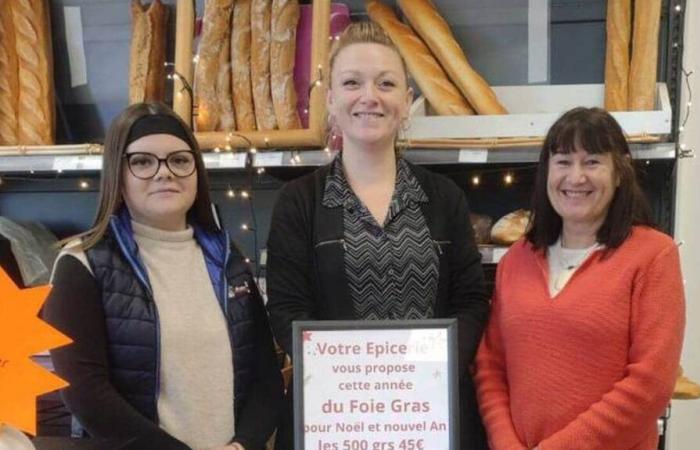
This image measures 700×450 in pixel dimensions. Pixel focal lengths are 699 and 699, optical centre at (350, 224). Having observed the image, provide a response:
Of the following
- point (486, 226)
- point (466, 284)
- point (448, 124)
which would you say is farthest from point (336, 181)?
point (486, 226)

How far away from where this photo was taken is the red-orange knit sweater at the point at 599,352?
4.21 ft

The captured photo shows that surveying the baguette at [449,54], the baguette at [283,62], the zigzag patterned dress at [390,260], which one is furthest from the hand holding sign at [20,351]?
the baguette at [449,54]

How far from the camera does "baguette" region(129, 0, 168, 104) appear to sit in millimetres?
2350

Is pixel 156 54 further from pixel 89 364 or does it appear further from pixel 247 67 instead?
pixel 89 364

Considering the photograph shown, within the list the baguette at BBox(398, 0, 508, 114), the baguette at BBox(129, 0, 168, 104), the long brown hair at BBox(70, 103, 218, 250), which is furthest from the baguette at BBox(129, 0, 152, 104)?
the long brown hair at BBox(70, 103, 218, 250)

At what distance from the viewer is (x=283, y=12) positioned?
2.20 metres

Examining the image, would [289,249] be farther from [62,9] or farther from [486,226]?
[62,9]

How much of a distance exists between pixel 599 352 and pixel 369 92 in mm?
667

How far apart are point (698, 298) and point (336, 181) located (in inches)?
66.9

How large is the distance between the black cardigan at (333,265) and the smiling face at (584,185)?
211 mm

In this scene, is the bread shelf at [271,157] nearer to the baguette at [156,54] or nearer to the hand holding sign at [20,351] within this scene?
the baguette at [156,54]

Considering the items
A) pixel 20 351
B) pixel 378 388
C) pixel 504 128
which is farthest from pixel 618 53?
pixel 20 351

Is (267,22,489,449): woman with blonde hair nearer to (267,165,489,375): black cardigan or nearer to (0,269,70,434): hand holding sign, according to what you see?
(267,165,489,375): black cardigan

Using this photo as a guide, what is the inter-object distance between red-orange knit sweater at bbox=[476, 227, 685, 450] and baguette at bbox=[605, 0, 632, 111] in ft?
2.81
